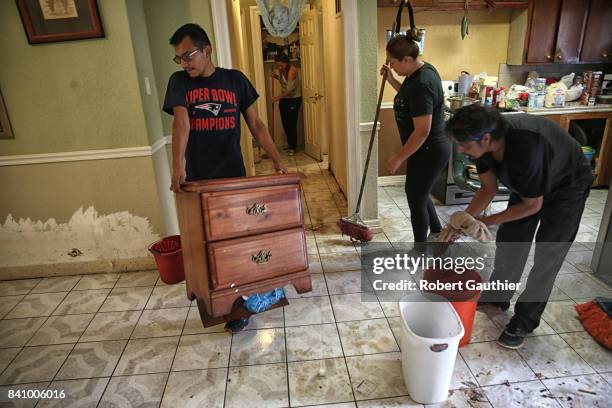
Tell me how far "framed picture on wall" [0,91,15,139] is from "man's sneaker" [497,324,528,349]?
2.89 meters

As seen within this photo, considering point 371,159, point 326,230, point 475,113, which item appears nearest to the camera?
point 475,113

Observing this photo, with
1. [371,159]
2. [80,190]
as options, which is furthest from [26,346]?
[371,159]

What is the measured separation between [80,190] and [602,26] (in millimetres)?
4282

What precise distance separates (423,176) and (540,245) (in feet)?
2.50

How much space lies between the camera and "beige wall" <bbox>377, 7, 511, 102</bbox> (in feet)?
11.8

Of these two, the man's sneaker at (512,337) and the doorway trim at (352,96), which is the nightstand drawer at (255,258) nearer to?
the man's sneaker at (512,337)

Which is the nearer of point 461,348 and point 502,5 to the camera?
point 461,348

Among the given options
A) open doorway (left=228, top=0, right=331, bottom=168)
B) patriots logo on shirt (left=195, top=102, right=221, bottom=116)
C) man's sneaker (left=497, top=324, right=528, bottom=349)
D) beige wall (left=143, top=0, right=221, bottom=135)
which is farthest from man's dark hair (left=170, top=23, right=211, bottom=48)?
open doorway (left=228, top=0, right=331, bottom=168)

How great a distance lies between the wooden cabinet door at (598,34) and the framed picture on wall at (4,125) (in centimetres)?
437

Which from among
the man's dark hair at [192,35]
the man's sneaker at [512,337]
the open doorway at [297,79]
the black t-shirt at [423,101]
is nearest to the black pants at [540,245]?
the man's sneaker at [512,337]

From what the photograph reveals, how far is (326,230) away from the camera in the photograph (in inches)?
125

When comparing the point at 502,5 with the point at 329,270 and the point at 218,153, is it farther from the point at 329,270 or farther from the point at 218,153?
the point at 218,153

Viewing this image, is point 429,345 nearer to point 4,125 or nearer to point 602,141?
point 4,125

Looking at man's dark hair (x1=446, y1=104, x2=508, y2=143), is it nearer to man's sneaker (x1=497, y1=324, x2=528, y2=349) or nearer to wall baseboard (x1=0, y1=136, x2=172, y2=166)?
man's sneaker (x1=497, y1=324, x2=528, y2=349)
